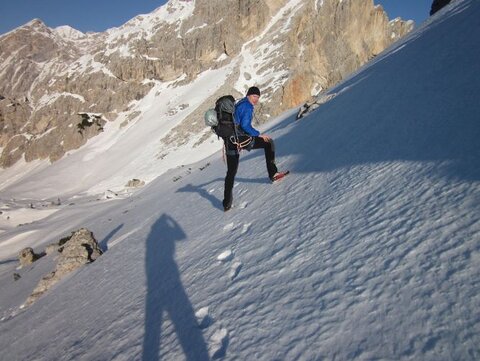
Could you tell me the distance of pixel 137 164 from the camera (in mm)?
52250

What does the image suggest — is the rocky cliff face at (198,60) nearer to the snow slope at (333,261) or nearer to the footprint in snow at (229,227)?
the snow slope at (333,261)

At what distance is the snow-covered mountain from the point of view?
5303cm

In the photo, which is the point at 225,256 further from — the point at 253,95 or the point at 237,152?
the point at 253,95

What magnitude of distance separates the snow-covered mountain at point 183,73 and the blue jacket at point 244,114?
116 feet

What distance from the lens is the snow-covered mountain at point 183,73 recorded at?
174 feet

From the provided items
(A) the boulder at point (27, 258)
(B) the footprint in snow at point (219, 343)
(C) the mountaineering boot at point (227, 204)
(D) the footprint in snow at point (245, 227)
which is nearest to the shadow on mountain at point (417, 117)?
(C) the mountaineering boot at point (227, 204)

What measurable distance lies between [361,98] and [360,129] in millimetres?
2429

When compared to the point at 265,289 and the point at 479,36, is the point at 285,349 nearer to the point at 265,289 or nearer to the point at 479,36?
the point at 265,289

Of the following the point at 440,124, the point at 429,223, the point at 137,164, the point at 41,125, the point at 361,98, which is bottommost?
the point at 429,223

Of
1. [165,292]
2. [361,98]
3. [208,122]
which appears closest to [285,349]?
[165,292]

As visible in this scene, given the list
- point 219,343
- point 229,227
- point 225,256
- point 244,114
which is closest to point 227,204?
point 229,227

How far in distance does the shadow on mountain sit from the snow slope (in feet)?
0.11

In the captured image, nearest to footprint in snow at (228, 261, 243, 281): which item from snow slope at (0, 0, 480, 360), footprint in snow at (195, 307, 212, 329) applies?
snow slope at (0, 0, 480, 360)

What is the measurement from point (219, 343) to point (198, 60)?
8470 centimetres
